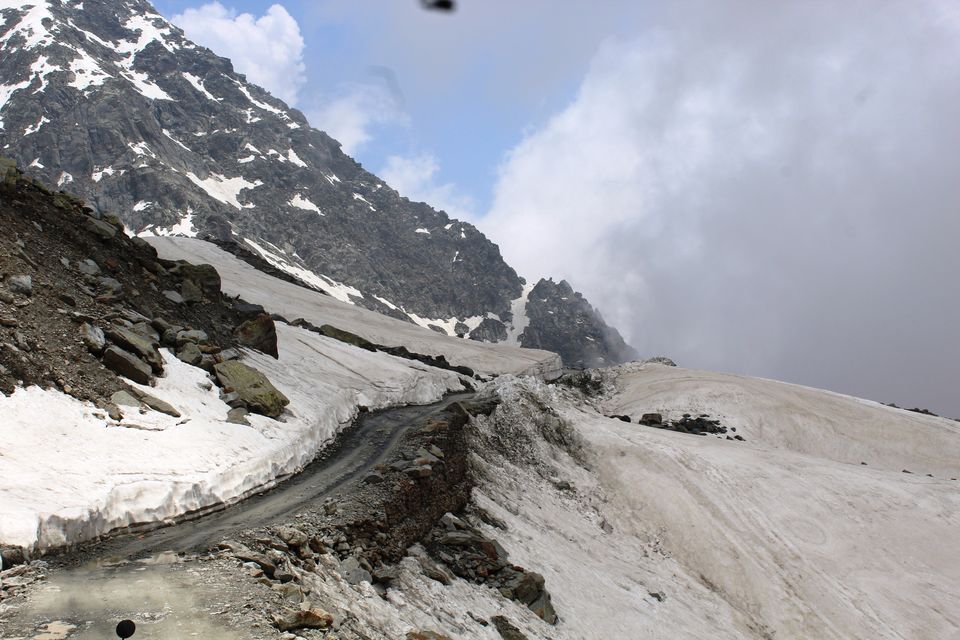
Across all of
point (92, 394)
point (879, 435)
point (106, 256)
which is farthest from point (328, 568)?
point (879, 435)

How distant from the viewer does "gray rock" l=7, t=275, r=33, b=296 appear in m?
16.3

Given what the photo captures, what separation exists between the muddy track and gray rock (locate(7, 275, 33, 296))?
25.7 ft

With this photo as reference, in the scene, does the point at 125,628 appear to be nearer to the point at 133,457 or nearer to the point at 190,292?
the point at 133,457

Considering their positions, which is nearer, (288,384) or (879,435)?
(288,384)

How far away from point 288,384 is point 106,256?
24.6 ft

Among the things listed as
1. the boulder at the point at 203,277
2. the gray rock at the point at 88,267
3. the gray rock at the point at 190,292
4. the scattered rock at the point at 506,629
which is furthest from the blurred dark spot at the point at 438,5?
the boulder at the point at 203,277

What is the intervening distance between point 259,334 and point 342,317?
34.9 m

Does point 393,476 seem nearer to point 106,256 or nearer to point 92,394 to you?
point 92,394

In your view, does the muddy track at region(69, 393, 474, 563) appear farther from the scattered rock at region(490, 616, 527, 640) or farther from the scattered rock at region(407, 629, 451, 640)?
the scattered rock at region(490, 616, 527, 640)

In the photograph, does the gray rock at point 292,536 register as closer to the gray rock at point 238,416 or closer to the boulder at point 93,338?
the gray rock at point 238,416

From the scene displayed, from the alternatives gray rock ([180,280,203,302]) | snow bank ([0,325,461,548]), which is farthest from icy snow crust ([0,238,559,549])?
gray rock ([180,280,203,302])

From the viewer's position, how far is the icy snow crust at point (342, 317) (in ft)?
190

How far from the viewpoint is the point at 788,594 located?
23.9 m

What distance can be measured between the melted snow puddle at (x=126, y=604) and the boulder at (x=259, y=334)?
58.0ft
